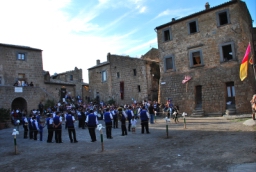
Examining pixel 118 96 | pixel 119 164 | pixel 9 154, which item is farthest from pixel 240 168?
pixel 118 96

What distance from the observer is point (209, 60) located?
24672 mm

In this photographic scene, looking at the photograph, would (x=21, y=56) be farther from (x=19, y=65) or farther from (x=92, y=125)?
(x=92, y=125)

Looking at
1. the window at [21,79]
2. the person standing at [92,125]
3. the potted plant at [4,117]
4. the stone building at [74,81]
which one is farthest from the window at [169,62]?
the window at [21,79]

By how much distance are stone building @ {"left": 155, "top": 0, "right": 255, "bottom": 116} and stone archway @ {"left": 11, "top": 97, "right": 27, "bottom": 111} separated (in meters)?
17.8

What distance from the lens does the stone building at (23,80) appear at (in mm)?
28594

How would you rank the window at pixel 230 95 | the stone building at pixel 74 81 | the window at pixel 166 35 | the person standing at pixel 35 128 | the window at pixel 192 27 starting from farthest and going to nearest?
the stone building at pixel 74 81 → the window at pixel 166 35 → the window at pixel 192 27 → the window at pixel 230 95 → the person standing at pixel 35 128

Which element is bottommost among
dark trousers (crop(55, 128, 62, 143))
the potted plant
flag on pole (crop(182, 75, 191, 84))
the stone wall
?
dark trousers (crop(55, 128, 62, 143))

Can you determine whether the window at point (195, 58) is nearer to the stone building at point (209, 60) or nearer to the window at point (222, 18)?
the stone building at point (209, 60)

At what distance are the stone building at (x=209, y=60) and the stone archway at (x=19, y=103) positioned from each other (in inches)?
701

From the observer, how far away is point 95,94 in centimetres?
4256

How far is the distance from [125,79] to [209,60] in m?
15.1

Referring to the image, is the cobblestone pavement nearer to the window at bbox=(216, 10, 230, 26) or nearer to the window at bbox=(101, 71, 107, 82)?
the window at bbox=(216, 10, 230, 26)

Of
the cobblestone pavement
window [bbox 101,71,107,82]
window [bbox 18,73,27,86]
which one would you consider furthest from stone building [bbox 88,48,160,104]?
the cobblestone pavement

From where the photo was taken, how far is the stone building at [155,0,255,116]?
22.8 m
